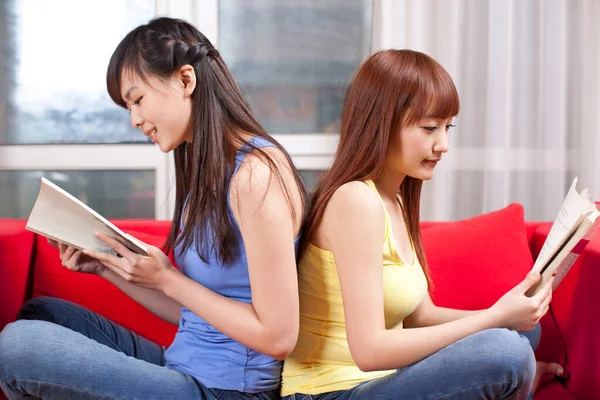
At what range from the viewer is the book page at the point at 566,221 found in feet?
3.68

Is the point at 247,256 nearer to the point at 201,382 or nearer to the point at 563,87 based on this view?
the point at 201,382

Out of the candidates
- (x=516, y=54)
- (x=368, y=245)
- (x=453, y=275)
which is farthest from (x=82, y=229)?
(x=516, y=54)

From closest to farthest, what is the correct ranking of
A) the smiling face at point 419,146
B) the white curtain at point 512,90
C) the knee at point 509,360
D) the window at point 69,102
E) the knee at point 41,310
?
1. the knee at point 509,360
2. the smiling face at point 419,146
3. the knee at point 41,310
4. the white curtain at point 512,90
5. the window at point 69,102

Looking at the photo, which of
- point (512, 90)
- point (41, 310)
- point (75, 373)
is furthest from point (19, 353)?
point (512, 90)

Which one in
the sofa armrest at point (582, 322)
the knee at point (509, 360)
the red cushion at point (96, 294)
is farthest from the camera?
the red cushion at point (96, 294)

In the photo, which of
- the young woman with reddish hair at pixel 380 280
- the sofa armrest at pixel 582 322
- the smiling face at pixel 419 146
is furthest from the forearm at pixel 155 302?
the sofa armrest at pixel 582 322

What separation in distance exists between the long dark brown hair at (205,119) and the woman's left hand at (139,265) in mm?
64

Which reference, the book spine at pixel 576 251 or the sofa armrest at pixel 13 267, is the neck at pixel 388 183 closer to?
the book spine at pixel 576 251

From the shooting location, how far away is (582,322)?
161cm

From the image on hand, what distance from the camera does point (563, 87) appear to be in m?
2.39

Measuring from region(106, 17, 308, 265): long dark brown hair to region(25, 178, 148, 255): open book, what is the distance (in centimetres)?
12

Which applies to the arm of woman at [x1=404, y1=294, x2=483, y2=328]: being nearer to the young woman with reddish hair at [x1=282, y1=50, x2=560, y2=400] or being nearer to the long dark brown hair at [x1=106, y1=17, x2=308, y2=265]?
the young woman with reddish hair at [x1=282, y1=50, x2=560, y2=400]

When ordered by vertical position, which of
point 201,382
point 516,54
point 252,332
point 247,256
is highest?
point 516,54

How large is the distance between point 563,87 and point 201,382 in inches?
67.6
